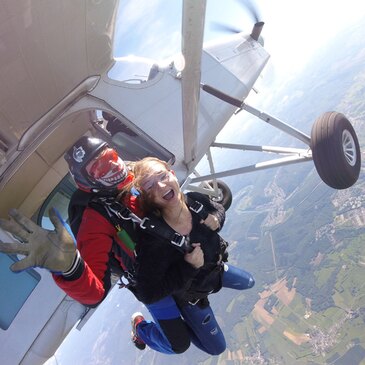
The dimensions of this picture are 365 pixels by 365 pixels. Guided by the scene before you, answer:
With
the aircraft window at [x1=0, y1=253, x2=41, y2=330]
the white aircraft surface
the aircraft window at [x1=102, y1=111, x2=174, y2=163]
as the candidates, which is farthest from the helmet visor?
the aircraft window at [x1=102, y1=111, x2=174, y2=163]

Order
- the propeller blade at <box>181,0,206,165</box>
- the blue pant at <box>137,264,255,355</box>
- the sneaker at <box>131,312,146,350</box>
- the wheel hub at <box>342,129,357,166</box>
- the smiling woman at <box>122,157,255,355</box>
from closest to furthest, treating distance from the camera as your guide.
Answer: the smiling woman at <box>122,157,255,355</box> < the propeller blade at <box>181,0,206,165</box> < the blue pant at <box>137,264,255,355</box> < the sneaker at <box>131,312,146,350</box> < the wheel hub at <box>342,129,357,166</box>

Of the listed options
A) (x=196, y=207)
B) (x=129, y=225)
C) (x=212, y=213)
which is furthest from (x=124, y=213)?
(x=212, y=213)

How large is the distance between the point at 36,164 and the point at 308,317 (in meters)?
79.7

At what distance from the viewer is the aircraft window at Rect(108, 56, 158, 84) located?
5413 mm

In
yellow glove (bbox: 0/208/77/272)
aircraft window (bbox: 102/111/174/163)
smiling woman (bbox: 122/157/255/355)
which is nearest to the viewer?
yellow glove (bbox: 0/208/77/272)

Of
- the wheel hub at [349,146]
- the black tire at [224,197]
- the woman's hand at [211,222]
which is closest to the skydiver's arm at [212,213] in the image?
the woman's hand at [211,222]

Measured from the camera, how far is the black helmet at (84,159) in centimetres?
280

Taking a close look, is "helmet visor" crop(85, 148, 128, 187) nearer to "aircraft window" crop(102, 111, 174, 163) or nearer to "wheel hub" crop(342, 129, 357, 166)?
"aircraft window" crop(102, 111, 174, 163)

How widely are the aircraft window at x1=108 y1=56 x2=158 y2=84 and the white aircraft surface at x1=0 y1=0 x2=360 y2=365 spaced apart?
2 centimetres

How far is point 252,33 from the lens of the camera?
27.1 feet

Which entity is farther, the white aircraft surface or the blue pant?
the blue pant

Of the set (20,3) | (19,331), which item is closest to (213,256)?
(19,331)

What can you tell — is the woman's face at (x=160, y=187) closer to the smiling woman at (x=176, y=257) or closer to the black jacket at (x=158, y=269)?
the smiling woman at (x=176, y=257)

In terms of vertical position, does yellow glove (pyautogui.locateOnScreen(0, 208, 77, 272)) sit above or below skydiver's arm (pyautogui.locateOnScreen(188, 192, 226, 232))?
above
